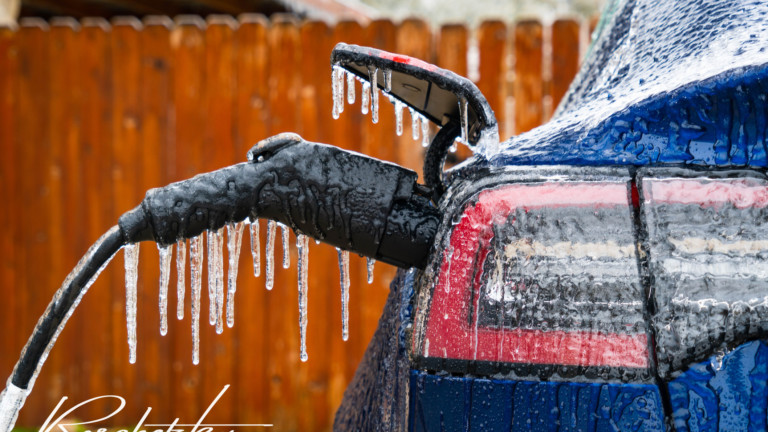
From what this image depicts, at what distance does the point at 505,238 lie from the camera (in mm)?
775

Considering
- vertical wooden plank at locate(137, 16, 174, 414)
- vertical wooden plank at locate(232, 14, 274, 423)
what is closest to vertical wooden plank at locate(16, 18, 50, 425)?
vertical wooden plank at locate(137, 16, 174, 414)

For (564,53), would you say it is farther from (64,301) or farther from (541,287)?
(64,301)

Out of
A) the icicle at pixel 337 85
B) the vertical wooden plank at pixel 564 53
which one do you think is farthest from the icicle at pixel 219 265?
the vertical wooden plank at pixel 564 53

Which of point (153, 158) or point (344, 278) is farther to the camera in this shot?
point (153, 158)

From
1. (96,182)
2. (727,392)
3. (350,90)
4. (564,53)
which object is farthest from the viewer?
(96,182)

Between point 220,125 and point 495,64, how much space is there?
79.8 inches

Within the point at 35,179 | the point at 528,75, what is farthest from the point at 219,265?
the point at 35,179

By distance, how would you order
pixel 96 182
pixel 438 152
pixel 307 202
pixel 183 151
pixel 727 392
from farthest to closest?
pixel 96 182, pixel 183 151, pixel 438 152, pixel 307 202, pixel 727 392

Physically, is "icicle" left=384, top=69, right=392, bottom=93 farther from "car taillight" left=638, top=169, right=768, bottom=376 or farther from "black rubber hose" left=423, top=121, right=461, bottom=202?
"car taillight" left=638, top=169, right=768, bottom=376

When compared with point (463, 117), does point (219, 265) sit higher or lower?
lower

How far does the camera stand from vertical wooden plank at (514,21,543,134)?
429cm

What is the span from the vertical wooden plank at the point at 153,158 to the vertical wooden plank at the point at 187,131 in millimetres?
65

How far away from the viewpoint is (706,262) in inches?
28.5

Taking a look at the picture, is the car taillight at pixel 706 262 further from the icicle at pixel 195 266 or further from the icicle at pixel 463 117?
the icicle at pixel 195 266
